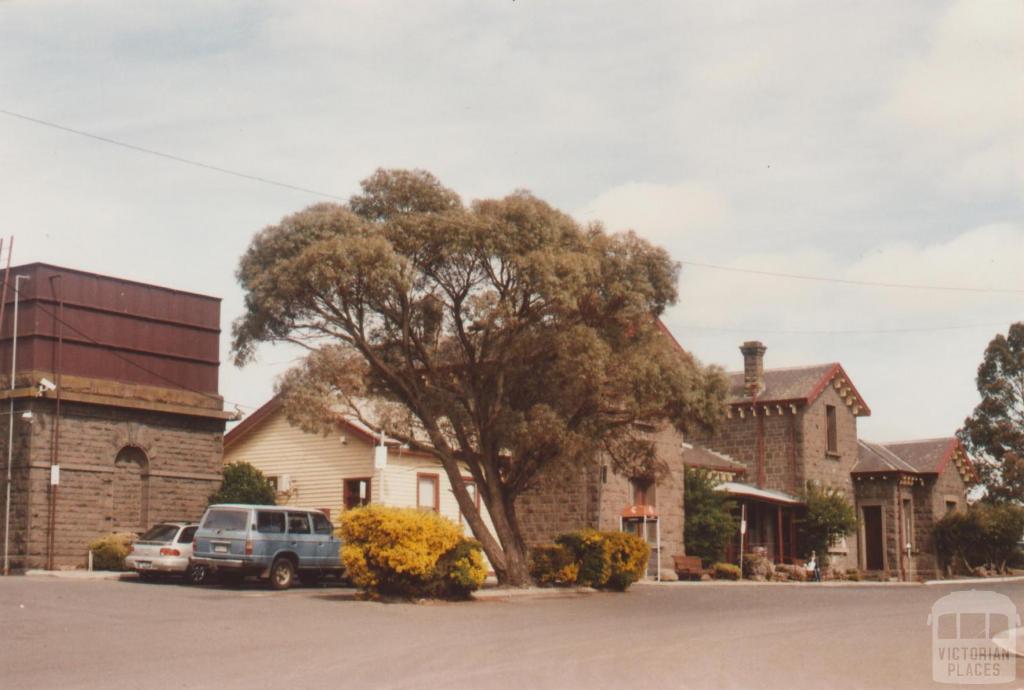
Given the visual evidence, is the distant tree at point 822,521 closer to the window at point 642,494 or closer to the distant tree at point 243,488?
the window at point 642,494

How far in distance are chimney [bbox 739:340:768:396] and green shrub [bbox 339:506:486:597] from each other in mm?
26524

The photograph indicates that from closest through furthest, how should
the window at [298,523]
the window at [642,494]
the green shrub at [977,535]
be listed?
the window at [298,523] → the window at [642,494] → the green shrub at [977,535]

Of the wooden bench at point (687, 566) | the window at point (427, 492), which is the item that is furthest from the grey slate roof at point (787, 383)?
the window at point (427, 492)

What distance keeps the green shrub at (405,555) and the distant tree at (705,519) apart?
57.9ft

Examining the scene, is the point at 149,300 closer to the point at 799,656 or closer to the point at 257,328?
the point at 257,328

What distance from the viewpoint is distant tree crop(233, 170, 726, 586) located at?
24.8 metres

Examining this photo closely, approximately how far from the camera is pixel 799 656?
48.9 ft

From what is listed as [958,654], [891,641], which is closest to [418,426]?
[891,641]

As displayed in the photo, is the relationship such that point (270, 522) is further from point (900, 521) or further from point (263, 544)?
point (900, 521)

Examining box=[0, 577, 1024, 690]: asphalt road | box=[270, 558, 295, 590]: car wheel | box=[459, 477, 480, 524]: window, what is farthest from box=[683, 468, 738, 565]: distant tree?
box=[270, 558, 295, 590]: car wheel

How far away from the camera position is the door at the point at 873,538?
160 feet

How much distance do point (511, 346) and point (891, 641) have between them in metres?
11.1

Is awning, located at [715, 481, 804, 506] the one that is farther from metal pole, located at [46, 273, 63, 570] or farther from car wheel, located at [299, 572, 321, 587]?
metal pole, located at [46, 273, 63, 570]

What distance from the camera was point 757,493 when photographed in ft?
140
